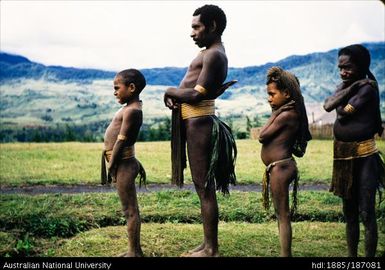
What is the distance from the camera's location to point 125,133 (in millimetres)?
4621

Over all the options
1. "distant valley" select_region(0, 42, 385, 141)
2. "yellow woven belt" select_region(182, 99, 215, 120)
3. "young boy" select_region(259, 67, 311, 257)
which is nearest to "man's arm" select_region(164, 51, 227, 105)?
"yellow woven belt" select_region(182, 99, 215, 120)

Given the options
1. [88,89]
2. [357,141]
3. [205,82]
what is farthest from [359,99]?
[88,89]

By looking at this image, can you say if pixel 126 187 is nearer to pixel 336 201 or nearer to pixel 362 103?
pixel 362 103

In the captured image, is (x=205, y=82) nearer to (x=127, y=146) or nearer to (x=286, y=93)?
(x=286, y=93)

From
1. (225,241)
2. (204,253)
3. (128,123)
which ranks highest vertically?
(128,123)

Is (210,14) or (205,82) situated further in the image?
(210,14)

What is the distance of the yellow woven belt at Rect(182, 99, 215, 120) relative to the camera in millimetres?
4605

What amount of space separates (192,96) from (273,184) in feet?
3.71

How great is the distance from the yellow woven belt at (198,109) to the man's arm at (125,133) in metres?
0.48

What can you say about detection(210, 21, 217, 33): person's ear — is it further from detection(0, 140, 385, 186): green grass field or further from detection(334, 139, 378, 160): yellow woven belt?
detection(0, 140, 385, 186): green grass field

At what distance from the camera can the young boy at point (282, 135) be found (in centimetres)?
433

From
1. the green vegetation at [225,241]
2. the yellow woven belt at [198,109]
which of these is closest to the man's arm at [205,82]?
the yellow woven belt at [198,109]

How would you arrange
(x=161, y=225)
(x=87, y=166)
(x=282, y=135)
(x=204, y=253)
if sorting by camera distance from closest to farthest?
(x=282, y=135)
(x=204, y=253)
(x=161, y=225)
(x=87, y=166)

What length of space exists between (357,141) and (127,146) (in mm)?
2285
